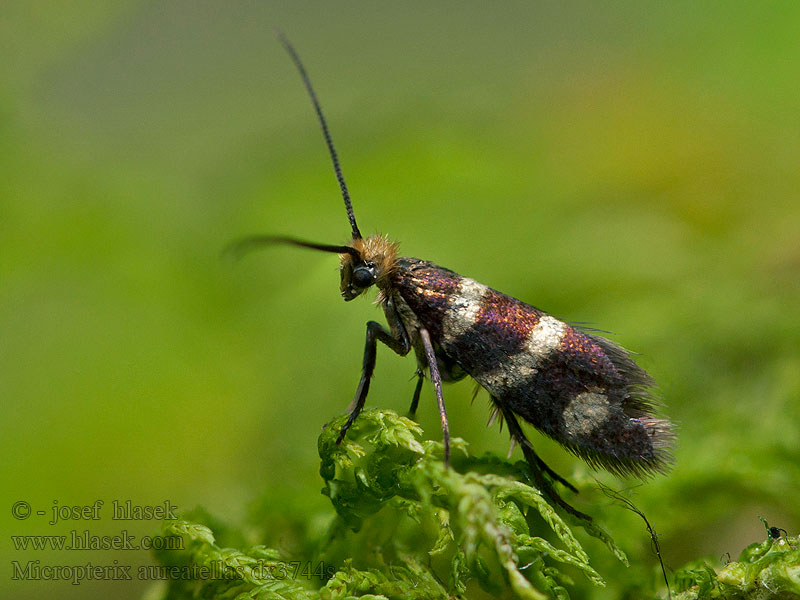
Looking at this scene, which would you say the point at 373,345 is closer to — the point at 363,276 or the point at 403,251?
the point at 363,276

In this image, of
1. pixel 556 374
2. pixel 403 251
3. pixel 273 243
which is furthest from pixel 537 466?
pixel 403 251

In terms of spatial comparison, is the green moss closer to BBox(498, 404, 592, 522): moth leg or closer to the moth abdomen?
BBox(498, 404, 592, 522): moth leg

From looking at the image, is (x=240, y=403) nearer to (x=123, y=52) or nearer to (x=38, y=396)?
(x=38, y=396)

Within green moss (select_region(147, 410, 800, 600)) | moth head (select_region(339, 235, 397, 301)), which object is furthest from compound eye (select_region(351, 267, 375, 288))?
green moss (select_region(147, 410, 800, 600))

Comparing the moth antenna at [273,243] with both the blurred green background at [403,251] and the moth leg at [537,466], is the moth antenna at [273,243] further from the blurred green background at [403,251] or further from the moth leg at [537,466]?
the blurred green background at [403,251]

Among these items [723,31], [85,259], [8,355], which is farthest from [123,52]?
[723,31]
